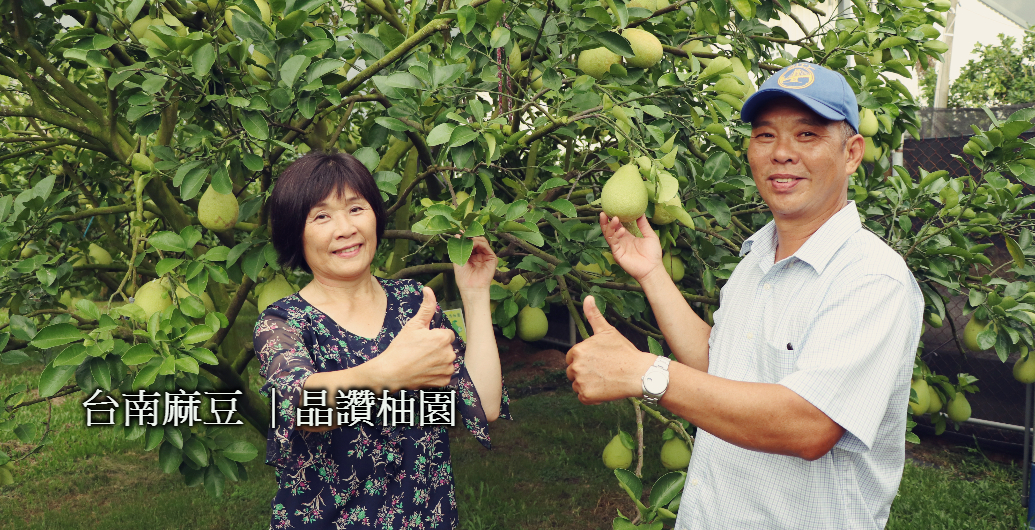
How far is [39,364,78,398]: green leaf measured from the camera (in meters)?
1.50

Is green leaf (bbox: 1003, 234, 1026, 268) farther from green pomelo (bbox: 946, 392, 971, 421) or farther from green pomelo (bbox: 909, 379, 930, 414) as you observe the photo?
green pomelo (bbox: 946, 392, 971, 421)

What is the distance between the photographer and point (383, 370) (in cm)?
127

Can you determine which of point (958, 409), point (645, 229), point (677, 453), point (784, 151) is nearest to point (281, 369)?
point (645, 229)

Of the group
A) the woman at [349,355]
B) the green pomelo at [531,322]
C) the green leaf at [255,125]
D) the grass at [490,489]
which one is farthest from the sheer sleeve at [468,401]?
the grass at [490,489]

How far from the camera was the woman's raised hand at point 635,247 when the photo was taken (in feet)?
5.65

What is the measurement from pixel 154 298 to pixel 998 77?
9.73 m

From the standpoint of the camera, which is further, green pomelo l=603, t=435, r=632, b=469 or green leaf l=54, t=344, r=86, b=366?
green pomelo l=603, t=435, r=632, b=469

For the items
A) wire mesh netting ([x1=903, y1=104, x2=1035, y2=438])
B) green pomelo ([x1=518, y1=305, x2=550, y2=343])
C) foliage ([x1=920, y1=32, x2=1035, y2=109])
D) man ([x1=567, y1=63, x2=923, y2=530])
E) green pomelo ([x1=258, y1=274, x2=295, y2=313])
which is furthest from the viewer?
foliage ([x1=920, y1=32, x2=1035, y2=109])

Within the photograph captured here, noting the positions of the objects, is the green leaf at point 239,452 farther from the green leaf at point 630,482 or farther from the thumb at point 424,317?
the green leaf at point 630,482

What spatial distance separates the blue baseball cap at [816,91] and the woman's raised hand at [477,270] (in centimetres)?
66

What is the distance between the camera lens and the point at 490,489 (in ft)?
12.7

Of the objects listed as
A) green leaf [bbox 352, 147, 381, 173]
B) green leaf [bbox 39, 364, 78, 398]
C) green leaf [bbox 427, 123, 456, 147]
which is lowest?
green leaf [bbox 39, 364, 78, 398]

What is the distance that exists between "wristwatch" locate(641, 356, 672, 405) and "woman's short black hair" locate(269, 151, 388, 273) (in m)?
0.73

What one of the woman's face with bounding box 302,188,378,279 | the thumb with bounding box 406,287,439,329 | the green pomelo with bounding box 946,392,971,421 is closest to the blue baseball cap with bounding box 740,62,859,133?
the thumb with bounding box 406,287,439,329
